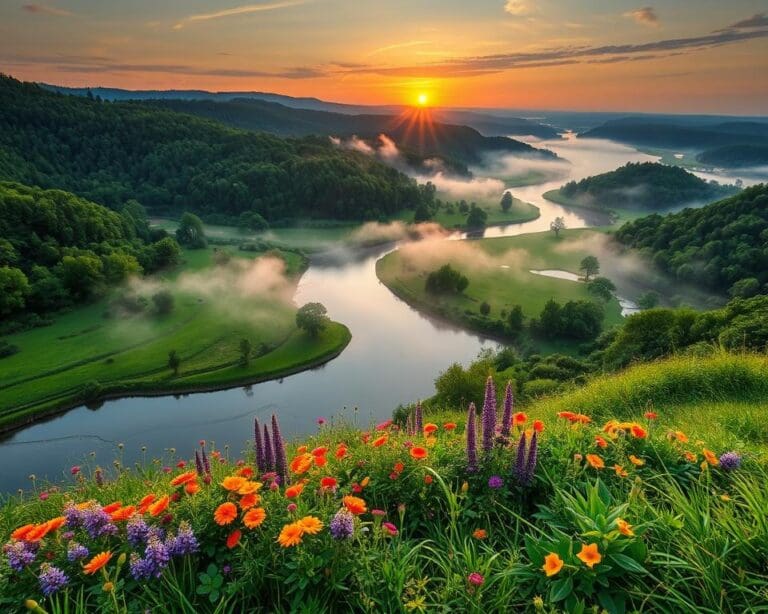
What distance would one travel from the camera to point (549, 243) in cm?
11100

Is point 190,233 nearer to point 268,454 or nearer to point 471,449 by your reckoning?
point 268,454

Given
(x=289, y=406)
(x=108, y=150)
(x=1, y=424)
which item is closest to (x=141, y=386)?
(x=1, y=424)

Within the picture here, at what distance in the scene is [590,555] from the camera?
12.5ft

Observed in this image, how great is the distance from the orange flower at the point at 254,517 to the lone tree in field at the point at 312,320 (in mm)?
55502

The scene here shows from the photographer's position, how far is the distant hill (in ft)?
530

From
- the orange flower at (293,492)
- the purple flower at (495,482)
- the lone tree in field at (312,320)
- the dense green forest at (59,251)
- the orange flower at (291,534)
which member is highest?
the orange flower at (291,534)


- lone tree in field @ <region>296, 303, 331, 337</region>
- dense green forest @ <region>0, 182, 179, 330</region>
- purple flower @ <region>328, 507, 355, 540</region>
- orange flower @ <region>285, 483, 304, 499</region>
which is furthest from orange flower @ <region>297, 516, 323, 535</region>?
dense green forest @ <region>0, 182, 179, 330</region>

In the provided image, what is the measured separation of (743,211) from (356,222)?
8961cm

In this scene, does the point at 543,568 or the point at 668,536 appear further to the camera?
the point at 668,536

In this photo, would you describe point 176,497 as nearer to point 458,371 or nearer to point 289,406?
point 458,371

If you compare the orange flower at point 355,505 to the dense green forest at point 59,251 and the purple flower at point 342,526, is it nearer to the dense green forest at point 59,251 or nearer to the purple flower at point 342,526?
the purple flower at point 342,526

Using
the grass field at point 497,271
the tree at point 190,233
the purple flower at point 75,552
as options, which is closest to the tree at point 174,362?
the grass field at point 497,271

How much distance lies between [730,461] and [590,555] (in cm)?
310

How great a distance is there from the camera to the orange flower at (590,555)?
373cm
